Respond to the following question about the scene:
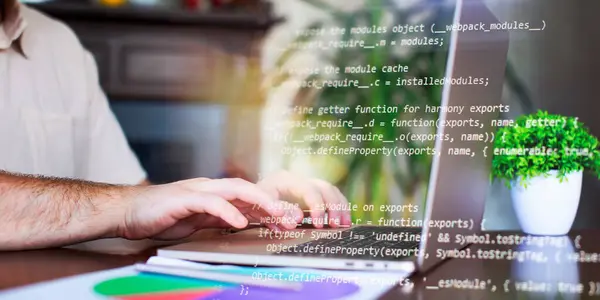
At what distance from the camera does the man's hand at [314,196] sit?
59cm

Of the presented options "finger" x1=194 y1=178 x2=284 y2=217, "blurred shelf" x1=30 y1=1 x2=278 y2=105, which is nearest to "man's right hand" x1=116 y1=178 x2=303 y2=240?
"finger" x1=194 y1=178 x2=284 y2=217

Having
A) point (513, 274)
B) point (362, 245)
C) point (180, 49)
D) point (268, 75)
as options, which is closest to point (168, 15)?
point (180, 49)

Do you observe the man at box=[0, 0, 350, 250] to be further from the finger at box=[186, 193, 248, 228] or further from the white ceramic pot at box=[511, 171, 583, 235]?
the white ceramic pot at box=[511, 171, 583, 235]

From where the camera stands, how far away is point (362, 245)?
21.0 inches

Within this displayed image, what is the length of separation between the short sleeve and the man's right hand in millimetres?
203

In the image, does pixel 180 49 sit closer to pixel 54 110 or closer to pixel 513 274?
pixel 54 110

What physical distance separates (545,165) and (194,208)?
1.16 feet

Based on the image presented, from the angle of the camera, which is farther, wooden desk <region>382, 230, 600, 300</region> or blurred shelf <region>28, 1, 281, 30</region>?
blurred shelf <region>28, 1, 281, 30</region>

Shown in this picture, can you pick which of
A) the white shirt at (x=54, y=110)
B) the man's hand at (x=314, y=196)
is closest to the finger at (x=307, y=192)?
the man's hand at (x=314, y=196)

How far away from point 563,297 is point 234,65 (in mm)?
469

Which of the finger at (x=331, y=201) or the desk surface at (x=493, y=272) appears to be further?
the finger at (x=331, y=201)

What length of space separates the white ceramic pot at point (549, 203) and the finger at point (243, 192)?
24 centimetres

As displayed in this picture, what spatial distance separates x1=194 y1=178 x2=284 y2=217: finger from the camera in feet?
1.96

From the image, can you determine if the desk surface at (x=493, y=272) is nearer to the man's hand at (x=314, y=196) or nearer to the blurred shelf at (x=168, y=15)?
the man's hand at (x=314, y=196)
